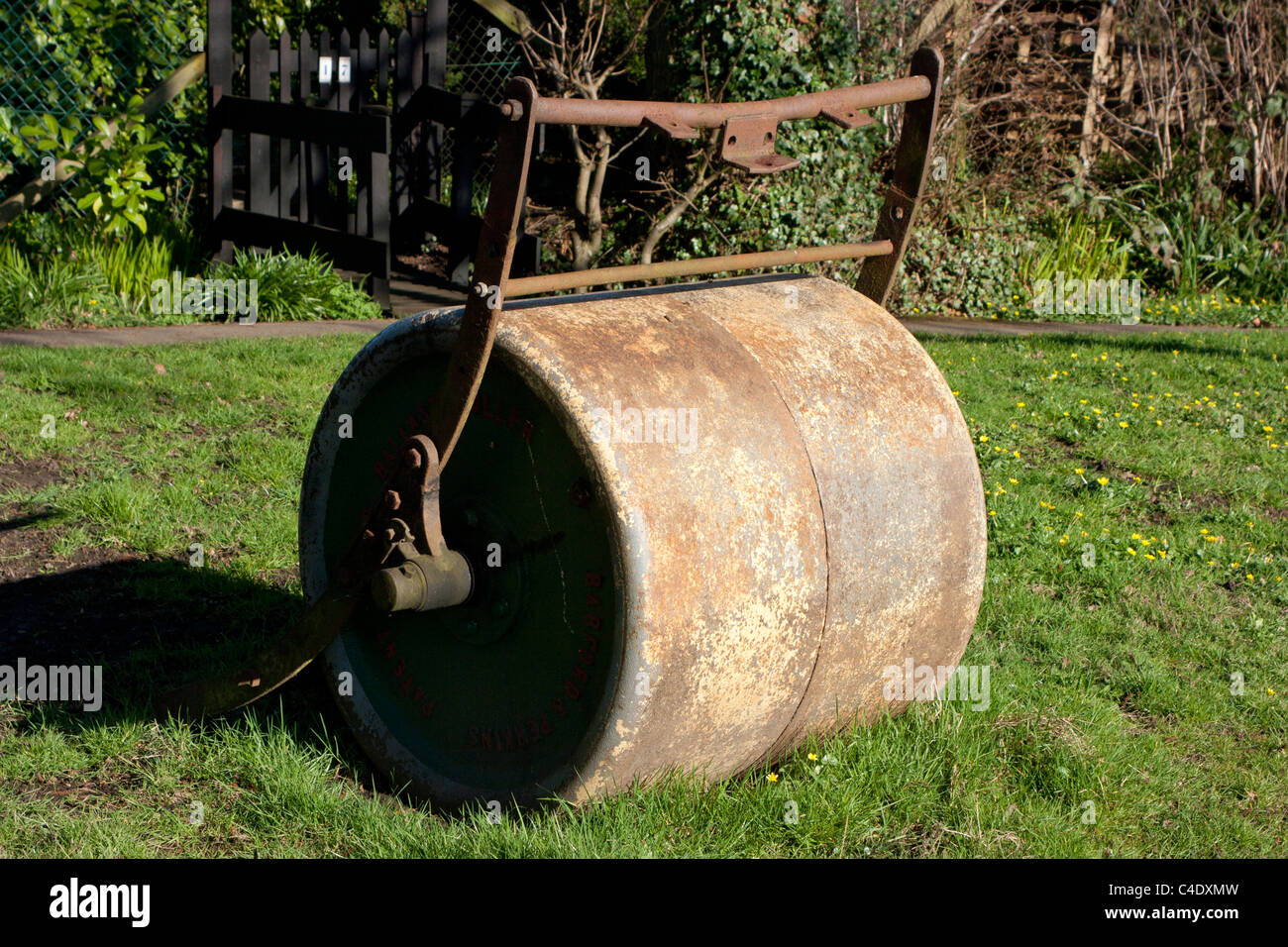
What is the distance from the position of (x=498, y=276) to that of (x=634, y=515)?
570mm

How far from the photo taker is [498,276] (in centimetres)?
251

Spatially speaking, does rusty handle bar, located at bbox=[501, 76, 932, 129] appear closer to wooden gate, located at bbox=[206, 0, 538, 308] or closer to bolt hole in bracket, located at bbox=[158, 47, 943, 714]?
bolt hole in bracket, located at bbox=[158, 47, 943, 714]

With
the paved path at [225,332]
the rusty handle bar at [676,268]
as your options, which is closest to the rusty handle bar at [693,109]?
the rusty handle bar at [676,268]

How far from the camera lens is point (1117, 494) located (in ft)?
18.1

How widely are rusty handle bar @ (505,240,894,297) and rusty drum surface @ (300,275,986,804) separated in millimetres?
121

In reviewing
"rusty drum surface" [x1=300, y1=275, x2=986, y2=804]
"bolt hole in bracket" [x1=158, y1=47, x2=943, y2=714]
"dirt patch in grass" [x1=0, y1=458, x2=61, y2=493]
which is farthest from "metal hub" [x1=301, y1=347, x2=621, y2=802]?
"dirt patch in grass" [x1=0, y1=458, x2=61, y2=493]

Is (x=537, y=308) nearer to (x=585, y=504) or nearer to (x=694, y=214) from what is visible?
(x=585, y=504)

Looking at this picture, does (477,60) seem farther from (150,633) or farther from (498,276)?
(498,276)

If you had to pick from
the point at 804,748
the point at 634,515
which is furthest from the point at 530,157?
the point at 804,748

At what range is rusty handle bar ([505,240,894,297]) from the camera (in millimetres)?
2557

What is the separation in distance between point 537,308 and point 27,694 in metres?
1.96

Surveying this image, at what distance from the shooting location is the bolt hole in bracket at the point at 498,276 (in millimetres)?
2479

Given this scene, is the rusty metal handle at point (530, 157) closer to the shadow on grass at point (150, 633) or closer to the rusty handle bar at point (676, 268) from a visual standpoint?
the rusty handle bar at point (676, 268)

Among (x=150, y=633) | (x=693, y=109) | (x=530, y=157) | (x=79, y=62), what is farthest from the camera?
(x=79, y=62)
